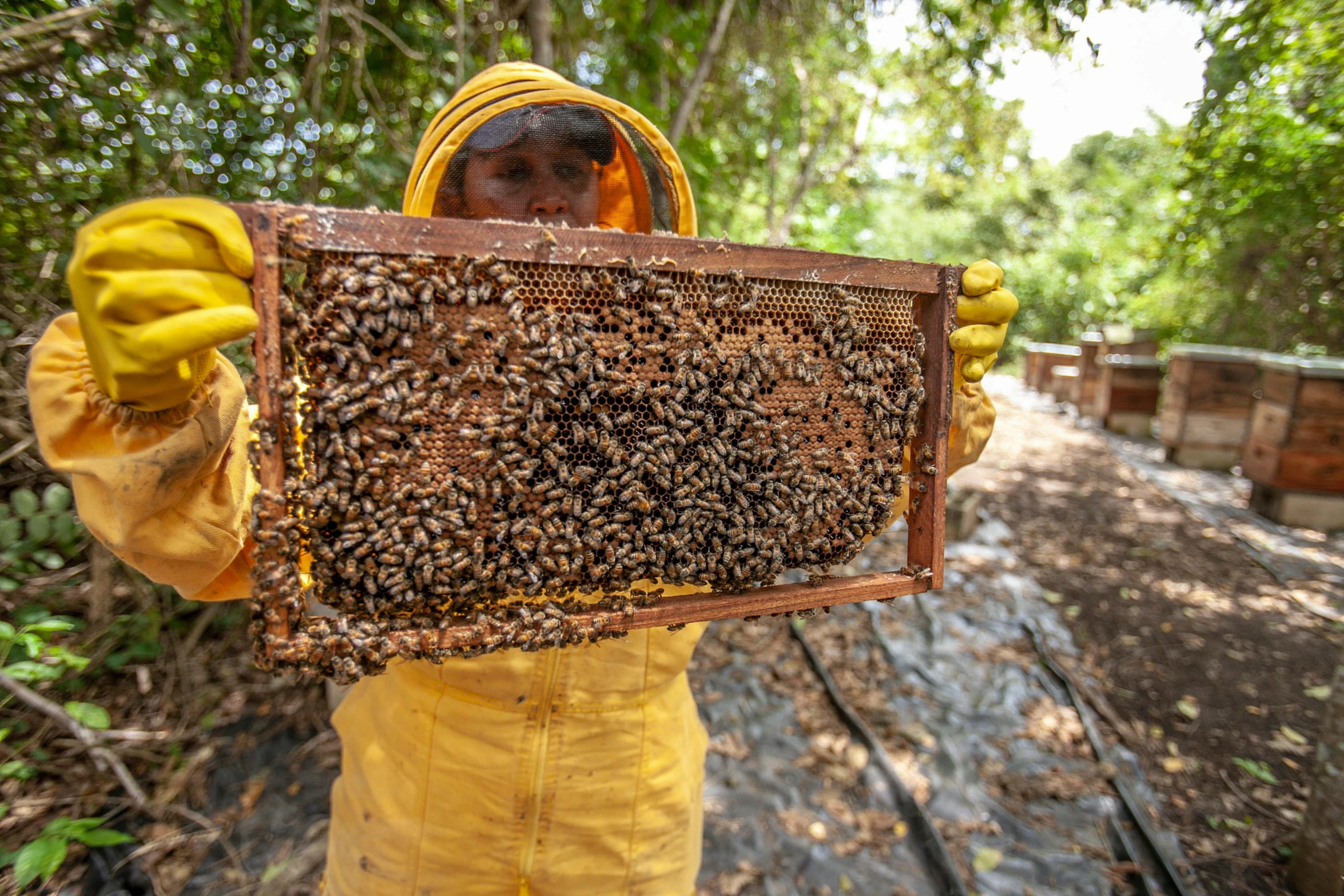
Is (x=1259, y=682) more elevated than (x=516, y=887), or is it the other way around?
(x=516, y=887)

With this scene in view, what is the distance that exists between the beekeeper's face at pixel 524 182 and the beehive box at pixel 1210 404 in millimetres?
11714

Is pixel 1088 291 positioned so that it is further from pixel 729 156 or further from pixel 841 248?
pixel 729 156

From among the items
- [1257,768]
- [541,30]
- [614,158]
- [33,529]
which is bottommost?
[1257,768]

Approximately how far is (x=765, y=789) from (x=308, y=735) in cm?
309

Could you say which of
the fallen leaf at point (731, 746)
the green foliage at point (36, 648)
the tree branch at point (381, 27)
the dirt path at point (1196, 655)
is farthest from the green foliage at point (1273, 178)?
the green foliage at point (36, 648)

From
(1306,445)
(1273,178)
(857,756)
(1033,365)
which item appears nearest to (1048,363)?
(1033,365)

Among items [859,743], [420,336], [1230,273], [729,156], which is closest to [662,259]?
[420,336]

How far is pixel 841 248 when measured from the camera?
13711 millimetres

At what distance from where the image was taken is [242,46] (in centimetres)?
331

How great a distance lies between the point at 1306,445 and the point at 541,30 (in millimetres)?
9729

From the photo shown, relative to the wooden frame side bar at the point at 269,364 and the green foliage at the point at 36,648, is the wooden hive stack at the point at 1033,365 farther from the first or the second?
the green foliage at the point at 36,648

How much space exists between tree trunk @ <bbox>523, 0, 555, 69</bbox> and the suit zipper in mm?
4597

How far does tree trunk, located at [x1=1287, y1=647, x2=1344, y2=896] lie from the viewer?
322cm

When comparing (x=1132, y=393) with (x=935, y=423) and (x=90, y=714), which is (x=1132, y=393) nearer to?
(x=935, y=423)
